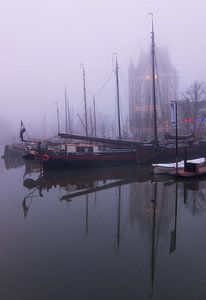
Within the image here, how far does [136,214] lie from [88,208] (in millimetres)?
2825

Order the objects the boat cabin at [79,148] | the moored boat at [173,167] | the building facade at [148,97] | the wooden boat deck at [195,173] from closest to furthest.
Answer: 1. the wooden boat deck at [195,173]
2. the moored boat at [173,167]
3. the boat cabin at [79,148]
4. the building facade at [148,97]

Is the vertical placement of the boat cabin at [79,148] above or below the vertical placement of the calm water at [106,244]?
above

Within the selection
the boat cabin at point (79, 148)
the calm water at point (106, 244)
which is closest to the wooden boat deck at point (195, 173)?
the calm water at point (106, 244)

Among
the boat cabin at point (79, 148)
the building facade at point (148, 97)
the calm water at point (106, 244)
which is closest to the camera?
the calm water at point (106, 244)

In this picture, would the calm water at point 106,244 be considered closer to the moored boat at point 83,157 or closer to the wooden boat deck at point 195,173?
the wooden boat deck at point 195,173

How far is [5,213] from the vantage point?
1518 cm

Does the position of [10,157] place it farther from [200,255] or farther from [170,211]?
[200,255]

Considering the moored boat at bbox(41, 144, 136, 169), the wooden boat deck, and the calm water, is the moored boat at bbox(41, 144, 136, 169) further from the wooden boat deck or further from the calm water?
the wooden boat deck

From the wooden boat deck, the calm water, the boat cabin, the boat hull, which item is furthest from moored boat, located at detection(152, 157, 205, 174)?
the boat cabin

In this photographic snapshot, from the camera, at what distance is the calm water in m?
7.48

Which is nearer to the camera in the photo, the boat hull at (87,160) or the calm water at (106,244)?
the calm water at (106,244)

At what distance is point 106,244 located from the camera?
10.2 m

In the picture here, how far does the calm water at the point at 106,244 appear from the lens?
24.5 feet

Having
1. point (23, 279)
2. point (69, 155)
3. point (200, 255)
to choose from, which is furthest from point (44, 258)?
point (69, 155)
